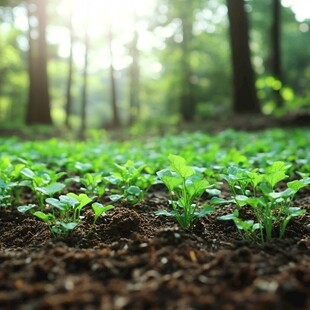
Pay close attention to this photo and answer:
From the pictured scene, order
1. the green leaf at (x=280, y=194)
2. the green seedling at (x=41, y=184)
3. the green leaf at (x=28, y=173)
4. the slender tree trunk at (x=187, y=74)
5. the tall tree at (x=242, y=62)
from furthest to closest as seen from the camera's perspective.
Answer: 1. the slender tree trunk at (x=187, y=74)
2. the tall tree at (x=242, y=62)
3. the green leaf at (x=28, y=173)
4. the green seedling at (x=41, y=184)
5. the green leaf at (x=280, y=194)

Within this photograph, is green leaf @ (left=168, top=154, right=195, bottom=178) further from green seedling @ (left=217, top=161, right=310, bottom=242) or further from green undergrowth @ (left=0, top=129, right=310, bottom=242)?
green seedling @ (left=217, top=161, right=310, bottom=242)

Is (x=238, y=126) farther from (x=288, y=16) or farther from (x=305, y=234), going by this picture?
(x=288, y=16)

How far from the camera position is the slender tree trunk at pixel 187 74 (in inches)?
621

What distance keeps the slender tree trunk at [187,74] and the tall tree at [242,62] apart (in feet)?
18.8

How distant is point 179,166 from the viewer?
1.96 metres

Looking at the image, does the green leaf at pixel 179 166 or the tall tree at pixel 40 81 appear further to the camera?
the tall tree at pixel 40 81

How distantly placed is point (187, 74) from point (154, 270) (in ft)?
50.0

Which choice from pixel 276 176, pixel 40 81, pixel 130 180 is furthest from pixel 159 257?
pixel 40 81

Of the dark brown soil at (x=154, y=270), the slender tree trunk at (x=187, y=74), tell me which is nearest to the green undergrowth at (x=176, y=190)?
the dark brown soil at (x=154, y=270)

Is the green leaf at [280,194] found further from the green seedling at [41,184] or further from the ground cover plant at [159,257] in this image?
the green seedling at [41,184]

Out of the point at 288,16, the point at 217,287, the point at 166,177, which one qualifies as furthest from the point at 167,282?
the point at 288,16

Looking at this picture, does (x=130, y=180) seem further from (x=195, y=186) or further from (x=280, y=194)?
(x=280, y=194)

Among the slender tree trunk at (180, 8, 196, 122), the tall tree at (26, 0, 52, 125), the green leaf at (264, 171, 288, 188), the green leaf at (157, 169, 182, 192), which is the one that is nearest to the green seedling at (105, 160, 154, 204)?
the green leaf at (157, 169, 182, 192)

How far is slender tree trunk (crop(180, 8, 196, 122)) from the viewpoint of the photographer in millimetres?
15776
